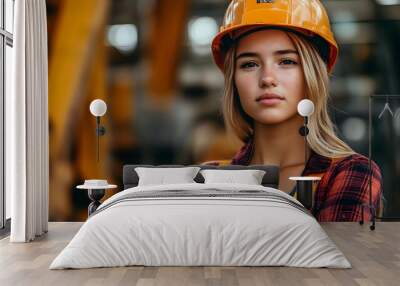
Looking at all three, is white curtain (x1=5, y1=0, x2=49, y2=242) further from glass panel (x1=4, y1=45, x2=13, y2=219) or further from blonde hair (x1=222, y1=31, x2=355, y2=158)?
blonde hair (x1=222, y1=31, x2=355, y2=158)

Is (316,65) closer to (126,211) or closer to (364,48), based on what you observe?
(364,48)

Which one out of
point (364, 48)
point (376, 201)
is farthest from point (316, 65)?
point (376, 201)

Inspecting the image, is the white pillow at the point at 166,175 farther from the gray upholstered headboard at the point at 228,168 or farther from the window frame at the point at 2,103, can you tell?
the window frame at the point at 2,103

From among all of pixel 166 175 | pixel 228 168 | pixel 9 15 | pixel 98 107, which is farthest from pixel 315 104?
pixel 9 15

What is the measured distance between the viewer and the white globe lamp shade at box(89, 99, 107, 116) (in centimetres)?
678

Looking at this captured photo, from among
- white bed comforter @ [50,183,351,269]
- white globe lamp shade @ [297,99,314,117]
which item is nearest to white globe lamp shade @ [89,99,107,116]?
white globe lamp shade @ [297,99,314,117]

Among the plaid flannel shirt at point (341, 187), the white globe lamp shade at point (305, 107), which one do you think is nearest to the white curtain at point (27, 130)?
the white globe lamp shade at point (305, 107)

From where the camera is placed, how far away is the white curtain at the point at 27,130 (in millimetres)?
5641

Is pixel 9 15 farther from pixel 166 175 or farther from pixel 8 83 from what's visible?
pixel 166 175

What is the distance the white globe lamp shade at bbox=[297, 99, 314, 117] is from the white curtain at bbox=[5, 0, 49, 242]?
290 cm

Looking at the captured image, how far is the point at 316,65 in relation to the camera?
6859mm

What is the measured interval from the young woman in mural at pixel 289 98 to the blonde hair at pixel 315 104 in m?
0.01

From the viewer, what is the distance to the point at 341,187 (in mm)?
6777

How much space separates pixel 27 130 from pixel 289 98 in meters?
3.03
